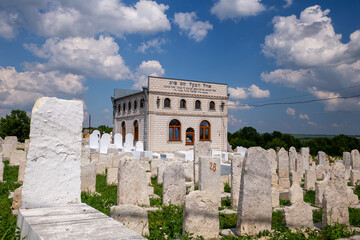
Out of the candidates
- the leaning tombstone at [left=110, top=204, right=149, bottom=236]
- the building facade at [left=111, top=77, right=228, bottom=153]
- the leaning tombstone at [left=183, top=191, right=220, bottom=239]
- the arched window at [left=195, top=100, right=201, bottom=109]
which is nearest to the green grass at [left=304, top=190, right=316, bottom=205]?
the leaning tombstone at [left=183, top=191, right=220, bottom=239]

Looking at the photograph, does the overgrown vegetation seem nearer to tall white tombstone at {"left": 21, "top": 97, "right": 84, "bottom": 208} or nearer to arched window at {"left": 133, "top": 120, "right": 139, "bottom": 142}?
tall white tombstone at {"left": 21, "top": 97, "right": 84, "bottom": 208}

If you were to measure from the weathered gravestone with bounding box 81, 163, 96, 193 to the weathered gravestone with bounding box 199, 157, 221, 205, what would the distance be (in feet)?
10.9

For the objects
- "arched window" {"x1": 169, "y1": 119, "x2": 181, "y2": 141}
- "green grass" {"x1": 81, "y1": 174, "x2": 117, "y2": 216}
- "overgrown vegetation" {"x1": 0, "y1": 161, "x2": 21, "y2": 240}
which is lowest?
"green grass" {"x1": 81, "y1": 174, "x2": 117, "y2": 216}

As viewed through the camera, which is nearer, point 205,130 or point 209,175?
point 209,175

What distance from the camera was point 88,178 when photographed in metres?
8.57

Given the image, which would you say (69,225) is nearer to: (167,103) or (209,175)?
(209,175)

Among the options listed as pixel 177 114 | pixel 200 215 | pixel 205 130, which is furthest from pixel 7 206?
pixel 205 130

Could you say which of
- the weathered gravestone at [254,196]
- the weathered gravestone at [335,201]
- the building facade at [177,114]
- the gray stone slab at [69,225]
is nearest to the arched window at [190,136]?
the building facade at [177,114]


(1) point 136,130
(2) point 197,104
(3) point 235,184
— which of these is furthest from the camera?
(1) point 136,130

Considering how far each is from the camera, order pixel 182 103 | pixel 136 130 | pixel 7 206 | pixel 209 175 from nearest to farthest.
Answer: pixel 7 206, pixel 209 175, pixel 182 103, pixel 136 130

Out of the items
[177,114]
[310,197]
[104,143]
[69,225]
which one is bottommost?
[310,197]

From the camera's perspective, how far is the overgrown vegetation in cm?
337

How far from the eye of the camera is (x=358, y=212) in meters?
7.62

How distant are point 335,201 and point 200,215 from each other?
3.21 m
